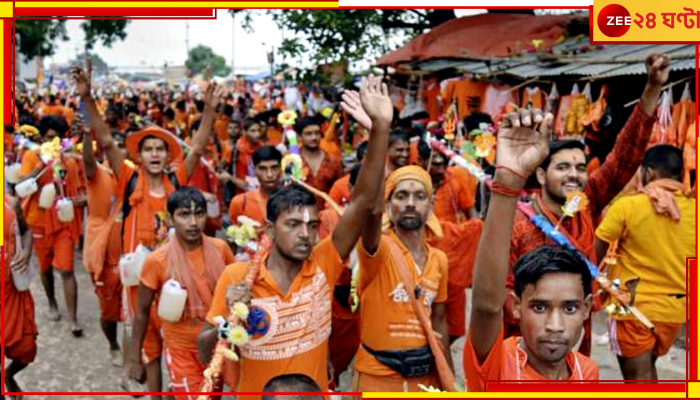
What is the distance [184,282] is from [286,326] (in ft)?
3.63

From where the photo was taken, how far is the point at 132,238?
5133 mm

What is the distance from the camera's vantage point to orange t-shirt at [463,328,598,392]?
223cm

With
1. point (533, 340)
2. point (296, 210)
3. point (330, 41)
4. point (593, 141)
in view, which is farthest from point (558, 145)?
point (330, 41)

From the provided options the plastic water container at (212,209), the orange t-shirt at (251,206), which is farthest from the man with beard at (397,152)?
the plastic water container at (212,209)

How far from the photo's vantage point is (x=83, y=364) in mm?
5922

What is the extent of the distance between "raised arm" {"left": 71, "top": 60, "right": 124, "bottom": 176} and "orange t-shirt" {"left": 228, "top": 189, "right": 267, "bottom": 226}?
2.83 feet

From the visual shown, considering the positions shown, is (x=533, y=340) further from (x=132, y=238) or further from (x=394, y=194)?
(x=132, y=238)

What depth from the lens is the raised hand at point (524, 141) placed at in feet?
7.11

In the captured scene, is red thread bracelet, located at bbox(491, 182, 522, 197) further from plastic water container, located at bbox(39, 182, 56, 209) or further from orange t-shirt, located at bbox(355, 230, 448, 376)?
plastic water container, located at bbox(39, 182, 56, 209)

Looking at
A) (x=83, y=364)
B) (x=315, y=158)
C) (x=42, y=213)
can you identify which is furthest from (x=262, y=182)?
(x=42, y=213)

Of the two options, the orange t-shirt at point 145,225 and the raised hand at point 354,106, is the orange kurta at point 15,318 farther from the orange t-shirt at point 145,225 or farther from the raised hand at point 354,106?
the raised hand at point 354,106

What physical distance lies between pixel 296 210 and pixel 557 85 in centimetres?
633

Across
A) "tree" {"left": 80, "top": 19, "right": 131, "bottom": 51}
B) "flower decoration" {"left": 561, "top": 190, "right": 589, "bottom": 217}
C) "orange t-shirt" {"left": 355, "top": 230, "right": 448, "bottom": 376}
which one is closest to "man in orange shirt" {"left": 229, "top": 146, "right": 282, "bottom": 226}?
"orange t-shirt" {"left": 355, "top": 230, "right": 448, "bottom": 376}

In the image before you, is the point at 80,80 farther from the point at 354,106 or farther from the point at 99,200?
the point at 354,106
